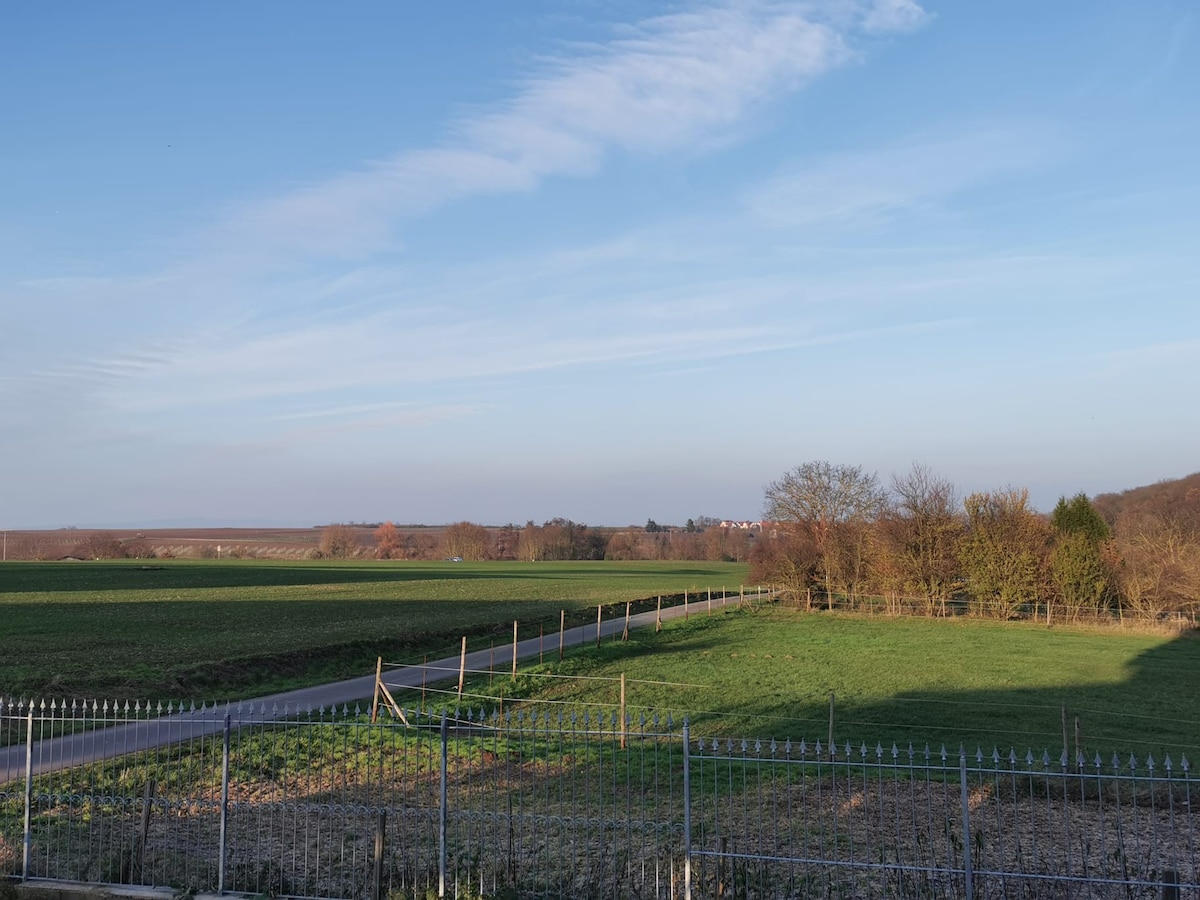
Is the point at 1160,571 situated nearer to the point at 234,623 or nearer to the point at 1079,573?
the point at 1079,573

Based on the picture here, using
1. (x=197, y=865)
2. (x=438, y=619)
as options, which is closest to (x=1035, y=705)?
(x=197, y=865)

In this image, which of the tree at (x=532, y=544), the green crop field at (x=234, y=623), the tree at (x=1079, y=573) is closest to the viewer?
the green crop field at (x=234, y=623)

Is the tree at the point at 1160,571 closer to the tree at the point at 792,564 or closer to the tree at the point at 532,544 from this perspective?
the tree at the point at 792,564

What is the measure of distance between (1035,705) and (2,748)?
69.2ft

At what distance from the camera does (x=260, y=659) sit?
2883 centimetres

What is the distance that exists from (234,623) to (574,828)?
33953 millimetres

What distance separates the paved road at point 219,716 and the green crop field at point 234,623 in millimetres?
1842

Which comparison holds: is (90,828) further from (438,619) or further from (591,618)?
(591,618)

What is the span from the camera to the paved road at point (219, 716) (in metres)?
14.0

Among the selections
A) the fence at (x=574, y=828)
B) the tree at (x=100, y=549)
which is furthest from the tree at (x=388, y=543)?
the fence at (x=574, y=828)

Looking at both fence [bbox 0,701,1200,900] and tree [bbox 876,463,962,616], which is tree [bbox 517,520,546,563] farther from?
fence [bbox 0,701,1200,900]

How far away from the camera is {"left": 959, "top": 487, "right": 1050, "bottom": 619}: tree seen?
169 feet

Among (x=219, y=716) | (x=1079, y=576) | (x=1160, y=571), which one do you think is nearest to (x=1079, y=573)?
(x=1079, y=576)

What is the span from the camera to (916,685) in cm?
2642
